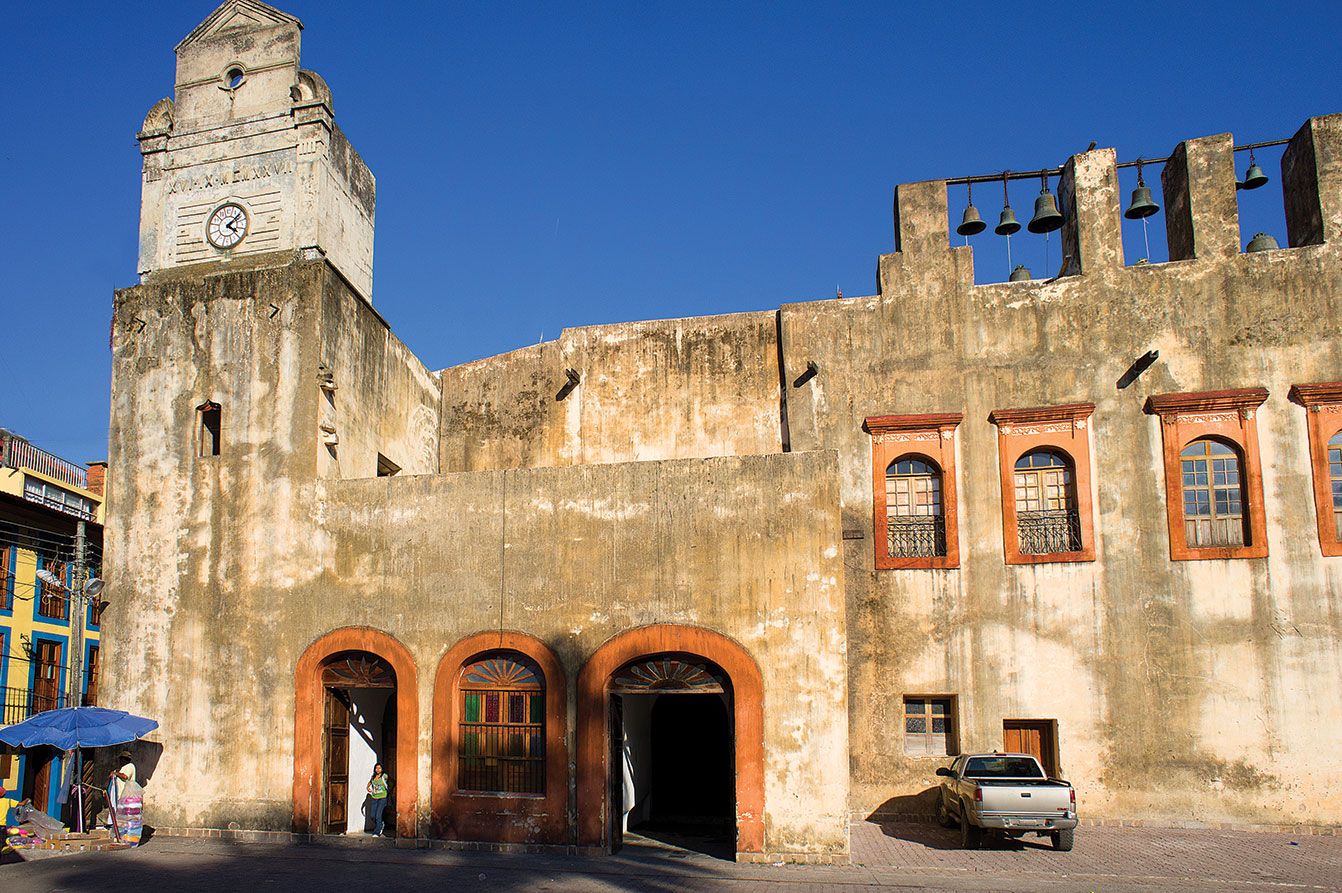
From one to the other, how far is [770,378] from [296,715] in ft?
31.4

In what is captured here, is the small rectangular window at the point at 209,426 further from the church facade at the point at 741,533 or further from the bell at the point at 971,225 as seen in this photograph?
the bell at the point at 971,225

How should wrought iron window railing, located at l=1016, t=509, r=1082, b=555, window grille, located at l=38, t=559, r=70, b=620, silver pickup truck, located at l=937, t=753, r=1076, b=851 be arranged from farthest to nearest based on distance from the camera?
window grille, located at l=38, t=559, r=70, b=620 → wrought iron window railing, located at l=1016, t=509, r=1082, b=555 → silver pickup truck, located at l=937, t=753, r=1076, b=851

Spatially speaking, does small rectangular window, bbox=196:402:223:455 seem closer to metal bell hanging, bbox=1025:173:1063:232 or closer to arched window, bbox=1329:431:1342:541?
metal bell hanging, bbox=1025:173:1063:232

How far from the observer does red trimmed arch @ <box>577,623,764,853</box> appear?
12188mm

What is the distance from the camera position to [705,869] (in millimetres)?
11898

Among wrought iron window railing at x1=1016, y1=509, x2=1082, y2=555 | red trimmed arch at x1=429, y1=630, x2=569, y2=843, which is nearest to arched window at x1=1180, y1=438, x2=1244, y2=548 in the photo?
wrought iron window railing at x1=1016, y1=509, x2=1082, y2=555

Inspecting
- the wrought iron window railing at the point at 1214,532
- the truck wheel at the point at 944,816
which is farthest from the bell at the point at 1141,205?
the truck wheel at the point at 944,816

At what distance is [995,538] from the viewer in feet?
52.6

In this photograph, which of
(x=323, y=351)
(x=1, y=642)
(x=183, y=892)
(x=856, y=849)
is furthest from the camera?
(x=1, y=642)

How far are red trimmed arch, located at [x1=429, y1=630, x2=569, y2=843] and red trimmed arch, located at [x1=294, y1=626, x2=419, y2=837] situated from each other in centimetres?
33

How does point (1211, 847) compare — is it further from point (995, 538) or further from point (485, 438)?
point (485, 438)

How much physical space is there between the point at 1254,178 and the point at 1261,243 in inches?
44.7

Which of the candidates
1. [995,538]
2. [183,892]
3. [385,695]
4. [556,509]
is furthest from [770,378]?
[183,892]

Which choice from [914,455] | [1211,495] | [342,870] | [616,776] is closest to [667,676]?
[616,776]
